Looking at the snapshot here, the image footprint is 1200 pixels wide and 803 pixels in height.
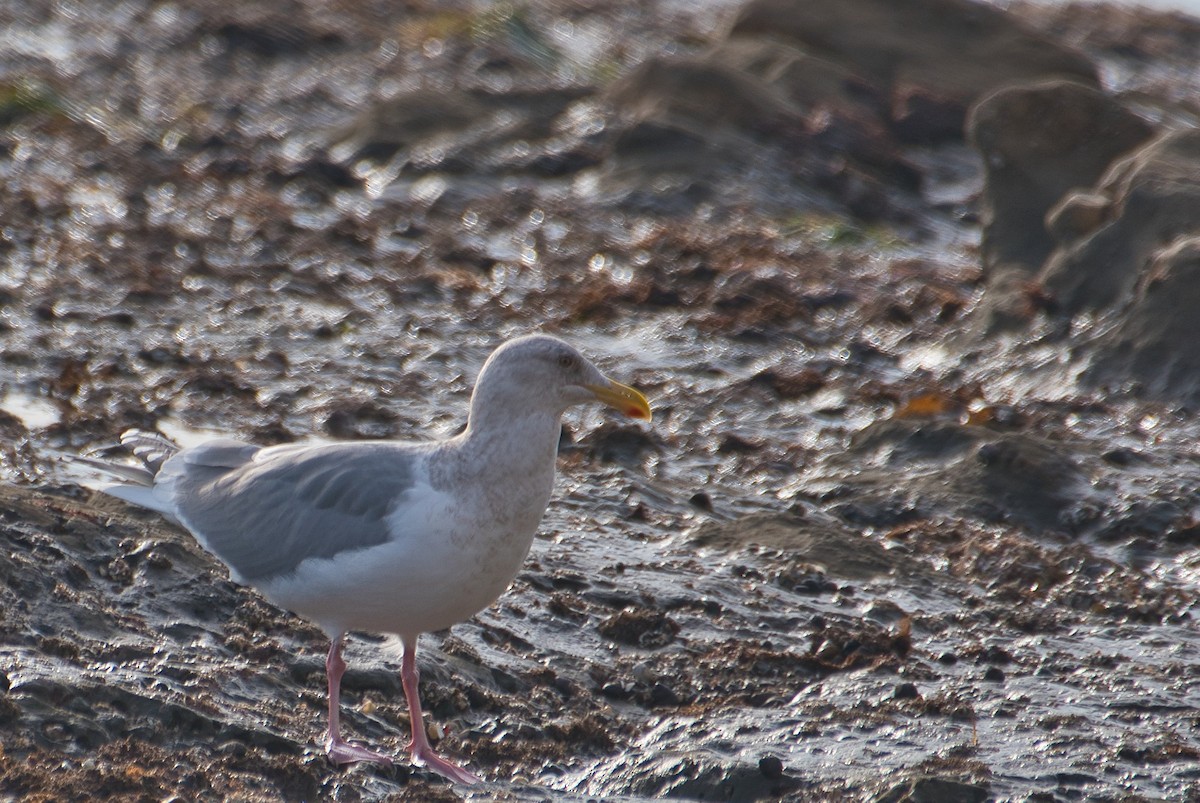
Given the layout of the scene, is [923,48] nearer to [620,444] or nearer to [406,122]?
[406,122]

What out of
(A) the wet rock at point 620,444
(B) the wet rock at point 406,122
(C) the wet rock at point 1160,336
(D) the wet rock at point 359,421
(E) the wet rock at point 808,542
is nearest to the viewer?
(E) the wet rock at point 808,542

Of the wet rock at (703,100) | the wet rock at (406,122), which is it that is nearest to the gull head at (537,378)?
the wet rock at (703,100)

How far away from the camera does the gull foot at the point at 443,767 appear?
570cm

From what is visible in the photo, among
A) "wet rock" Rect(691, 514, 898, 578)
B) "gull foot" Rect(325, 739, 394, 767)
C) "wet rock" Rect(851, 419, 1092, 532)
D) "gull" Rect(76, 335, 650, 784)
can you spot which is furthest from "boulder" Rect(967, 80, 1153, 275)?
"gull foot" Rect(325, 739, 394, 767)

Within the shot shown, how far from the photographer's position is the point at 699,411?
32.9ft

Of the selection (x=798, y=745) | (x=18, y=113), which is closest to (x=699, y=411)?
(x=798, y=745)

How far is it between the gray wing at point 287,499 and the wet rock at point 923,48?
10743 millimetres

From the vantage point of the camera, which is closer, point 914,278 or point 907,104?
point 914,278

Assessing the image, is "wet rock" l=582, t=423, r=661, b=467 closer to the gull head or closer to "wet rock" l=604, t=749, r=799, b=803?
the gull head

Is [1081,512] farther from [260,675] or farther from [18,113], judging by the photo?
[18,113]

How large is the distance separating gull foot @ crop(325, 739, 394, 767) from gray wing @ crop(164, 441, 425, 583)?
0.62m

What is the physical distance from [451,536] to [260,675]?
3.61 feet

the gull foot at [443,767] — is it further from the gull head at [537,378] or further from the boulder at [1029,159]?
the boulder at [1029,159]

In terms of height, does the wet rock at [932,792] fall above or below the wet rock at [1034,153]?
below
